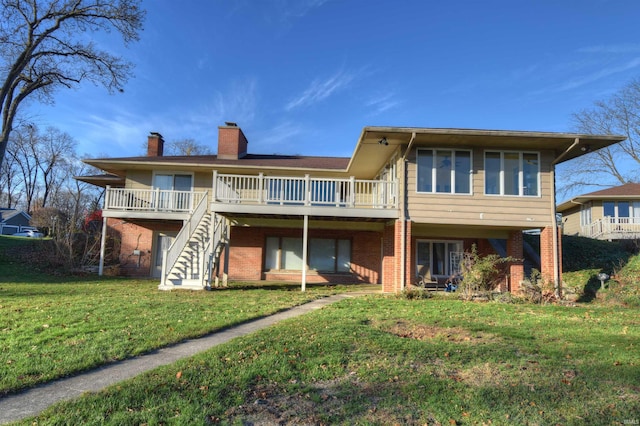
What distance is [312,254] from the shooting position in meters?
18.0

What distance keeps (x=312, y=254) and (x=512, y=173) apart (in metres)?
8.86

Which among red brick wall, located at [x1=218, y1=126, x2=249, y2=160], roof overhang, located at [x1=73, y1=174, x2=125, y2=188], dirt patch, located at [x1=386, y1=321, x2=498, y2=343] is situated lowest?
dirt patch, located at [x1=386, y1=321, x2=498, y2=343]

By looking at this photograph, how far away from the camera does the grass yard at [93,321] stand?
471 cm

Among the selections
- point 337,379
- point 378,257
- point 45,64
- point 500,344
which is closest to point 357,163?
point 378,257

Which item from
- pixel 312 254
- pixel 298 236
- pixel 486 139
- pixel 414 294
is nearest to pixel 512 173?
pixel 486 139

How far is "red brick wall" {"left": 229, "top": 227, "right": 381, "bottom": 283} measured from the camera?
693 inches

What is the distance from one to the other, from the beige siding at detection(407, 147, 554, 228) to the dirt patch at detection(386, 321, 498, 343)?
19.6 ft

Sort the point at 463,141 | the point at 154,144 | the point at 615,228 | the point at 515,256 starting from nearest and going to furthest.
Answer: the point at 463,141 → the point at 515,256 → the point at 154,144 → the point at 615,228

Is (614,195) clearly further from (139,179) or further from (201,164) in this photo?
(139,179)

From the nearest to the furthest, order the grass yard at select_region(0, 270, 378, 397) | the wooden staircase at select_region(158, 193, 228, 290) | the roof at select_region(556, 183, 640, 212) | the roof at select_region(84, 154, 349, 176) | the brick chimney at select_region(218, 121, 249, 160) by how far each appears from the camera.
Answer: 1. the grass yard at select_region(0, 270, 378, 397)
2. the wooden staircase at select_region(158, 193, 228, 290)
3. the roof at select_region(84, 154, 349, 176)
4. the brick chimney at select_region(218, 121, 249, 160)
5. the roof at select_region(556, 183, 640, 212)

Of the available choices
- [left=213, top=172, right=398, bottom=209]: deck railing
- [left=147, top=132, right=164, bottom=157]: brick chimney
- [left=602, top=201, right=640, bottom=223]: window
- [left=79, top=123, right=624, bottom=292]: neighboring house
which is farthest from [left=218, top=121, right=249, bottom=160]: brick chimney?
[left=602, top=201, right=640, bottom=223]: window

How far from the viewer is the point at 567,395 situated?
3.86 m

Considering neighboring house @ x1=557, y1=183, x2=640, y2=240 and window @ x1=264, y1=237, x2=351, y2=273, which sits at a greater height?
neighboring house @ x1=557, y1=183, x2=640, y2=240

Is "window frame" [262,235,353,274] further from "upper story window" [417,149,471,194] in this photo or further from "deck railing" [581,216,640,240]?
"deck railing" [581,216,640,240]
